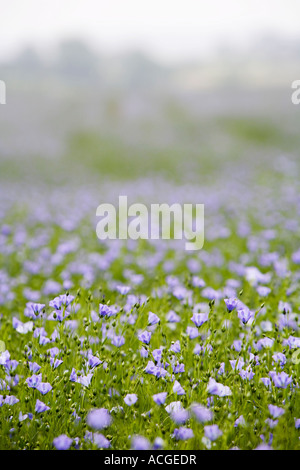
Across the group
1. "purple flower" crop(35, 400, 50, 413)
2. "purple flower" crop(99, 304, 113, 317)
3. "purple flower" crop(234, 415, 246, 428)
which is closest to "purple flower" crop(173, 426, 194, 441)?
"purple flower" crop(234, 415, 246, 428)

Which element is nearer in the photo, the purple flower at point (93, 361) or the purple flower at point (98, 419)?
the purple flower at point (98, 419)

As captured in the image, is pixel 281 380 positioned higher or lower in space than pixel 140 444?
higher

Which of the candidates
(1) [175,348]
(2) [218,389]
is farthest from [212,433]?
(1) [175,348]

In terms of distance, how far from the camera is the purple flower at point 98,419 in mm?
2021

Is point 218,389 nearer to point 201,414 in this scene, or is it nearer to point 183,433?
point 201,414

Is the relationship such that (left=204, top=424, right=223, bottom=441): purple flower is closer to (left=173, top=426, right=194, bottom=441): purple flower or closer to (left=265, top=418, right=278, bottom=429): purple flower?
(left=173, top=426, right=194, bottom=441): purple flower

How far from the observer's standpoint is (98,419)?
79.7 inches

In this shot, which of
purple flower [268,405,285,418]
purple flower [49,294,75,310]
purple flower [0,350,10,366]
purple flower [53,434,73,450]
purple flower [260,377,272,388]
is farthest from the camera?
purple flower [49,294,75,310]

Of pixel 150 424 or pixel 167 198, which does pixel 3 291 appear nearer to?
pixel 150 424

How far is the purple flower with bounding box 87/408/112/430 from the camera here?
6.63 ft

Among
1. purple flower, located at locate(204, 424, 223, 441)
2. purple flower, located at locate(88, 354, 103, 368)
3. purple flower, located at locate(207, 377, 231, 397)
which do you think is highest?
purple flower, located at locate(88, 354, 103, 368)

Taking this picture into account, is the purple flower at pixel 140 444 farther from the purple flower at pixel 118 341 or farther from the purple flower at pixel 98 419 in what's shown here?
the purple flower at pixel 118 341

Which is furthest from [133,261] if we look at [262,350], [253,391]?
[253,391]

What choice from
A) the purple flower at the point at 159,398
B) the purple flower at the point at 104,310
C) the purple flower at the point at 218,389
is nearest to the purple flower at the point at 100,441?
the purple flower at the point at 159,398
